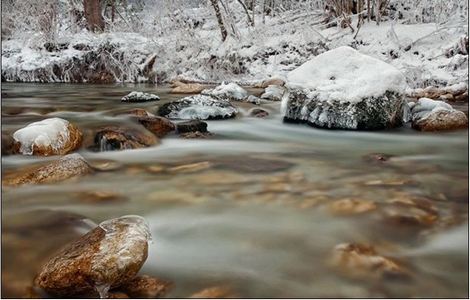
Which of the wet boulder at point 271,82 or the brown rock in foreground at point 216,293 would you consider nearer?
the brown rock in foreground at point 216,293

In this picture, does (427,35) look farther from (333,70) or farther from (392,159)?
(392,159)

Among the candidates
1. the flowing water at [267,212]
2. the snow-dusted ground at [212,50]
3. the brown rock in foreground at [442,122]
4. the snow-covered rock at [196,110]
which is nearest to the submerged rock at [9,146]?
the flowing water at [267,212]

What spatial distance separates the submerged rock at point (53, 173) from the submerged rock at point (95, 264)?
50.9 inches

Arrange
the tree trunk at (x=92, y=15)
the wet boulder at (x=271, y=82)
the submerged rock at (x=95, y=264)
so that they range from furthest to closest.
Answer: the tree trunk at (x=92, y=15) < the wet boulder at (x=271, y=82) < the submerged rock at (x=95, y=264)

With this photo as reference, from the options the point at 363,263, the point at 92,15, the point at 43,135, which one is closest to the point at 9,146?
the point at 43,135

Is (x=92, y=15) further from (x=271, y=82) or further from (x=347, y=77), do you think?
(x=347, y=77)

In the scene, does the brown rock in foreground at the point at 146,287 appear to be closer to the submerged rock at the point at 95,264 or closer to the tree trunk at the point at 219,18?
the submerged rock at the point at 95,264

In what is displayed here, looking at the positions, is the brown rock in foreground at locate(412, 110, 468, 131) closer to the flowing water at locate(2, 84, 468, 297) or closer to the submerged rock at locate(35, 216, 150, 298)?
the flowing water at locate(2, 84, 468, 297)

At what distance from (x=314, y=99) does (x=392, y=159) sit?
58.0 inches

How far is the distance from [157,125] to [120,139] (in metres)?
0.67

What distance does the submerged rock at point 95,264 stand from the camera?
1.77 m

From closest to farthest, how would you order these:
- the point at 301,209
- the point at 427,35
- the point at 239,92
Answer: the point at 301,209
the point at 239,92
the point at 427,35

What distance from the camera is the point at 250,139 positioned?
16.7 ft

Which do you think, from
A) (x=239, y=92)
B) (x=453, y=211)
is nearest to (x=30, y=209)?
(x=453, y=211)
